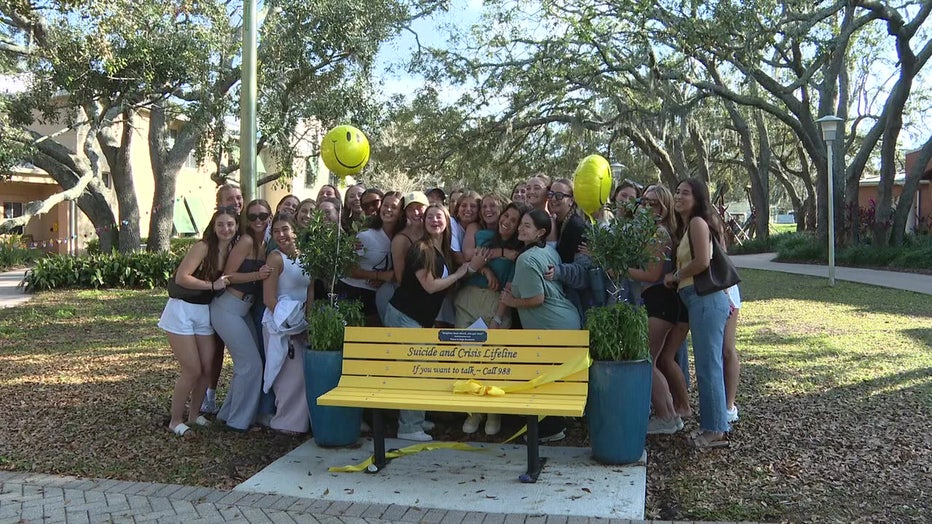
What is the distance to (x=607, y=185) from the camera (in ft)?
17.4

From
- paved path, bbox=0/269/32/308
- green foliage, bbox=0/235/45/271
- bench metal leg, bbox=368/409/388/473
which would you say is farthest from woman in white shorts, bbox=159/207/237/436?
green foliage, bbox=0/235/45/271

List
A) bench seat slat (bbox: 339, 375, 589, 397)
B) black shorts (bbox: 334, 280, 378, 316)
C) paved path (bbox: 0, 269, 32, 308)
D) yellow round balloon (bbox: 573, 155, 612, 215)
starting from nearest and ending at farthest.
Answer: bench seat slat (bbox: 339, 375, 589, 397) < yellow round balloon (bbox: 573, 155, 612, 215) < black shorts (bbox: 334, 280, 378, 316) < paved path (bbox: 0, 269, 32, 308)

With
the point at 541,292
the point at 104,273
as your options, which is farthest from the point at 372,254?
the point at 104,273

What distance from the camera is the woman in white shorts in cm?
521

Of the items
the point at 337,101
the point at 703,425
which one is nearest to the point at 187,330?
the point at 703,425

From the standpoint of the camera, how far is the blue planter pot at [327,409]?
16.4ft

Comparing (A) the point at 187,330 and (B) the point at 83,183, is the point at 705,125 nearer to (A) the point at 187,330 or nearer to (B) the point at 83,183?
(B) the point at 83,183

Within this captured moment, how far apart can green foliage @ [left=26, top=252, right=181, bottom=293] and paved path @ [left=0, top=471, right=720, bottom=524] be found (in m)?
11.4

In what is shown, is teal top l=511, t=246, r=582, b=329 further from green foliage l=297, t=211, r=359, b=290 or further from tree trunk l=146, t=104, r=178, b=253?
tree trunk l=146, t=104, r=178, b=253

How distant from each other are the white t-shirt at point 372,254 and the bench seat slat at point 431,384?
34.9 inches

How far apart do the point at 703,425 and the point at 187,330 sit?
360cm

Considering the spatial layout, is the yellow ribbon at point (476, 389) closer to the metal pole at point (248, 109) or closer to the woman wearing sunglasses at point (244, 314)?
the woman wearing sunglasses at point (244, 314)

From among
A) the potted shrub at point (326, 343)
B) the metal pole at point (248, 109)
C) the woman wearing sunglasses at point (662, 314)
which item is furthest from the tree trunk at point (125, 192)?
the woman wearing sunglasses at point (662, 314)

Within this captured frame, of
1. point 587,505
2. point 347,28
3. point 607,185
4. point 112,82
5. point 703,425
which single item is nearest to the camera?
point 587,505
